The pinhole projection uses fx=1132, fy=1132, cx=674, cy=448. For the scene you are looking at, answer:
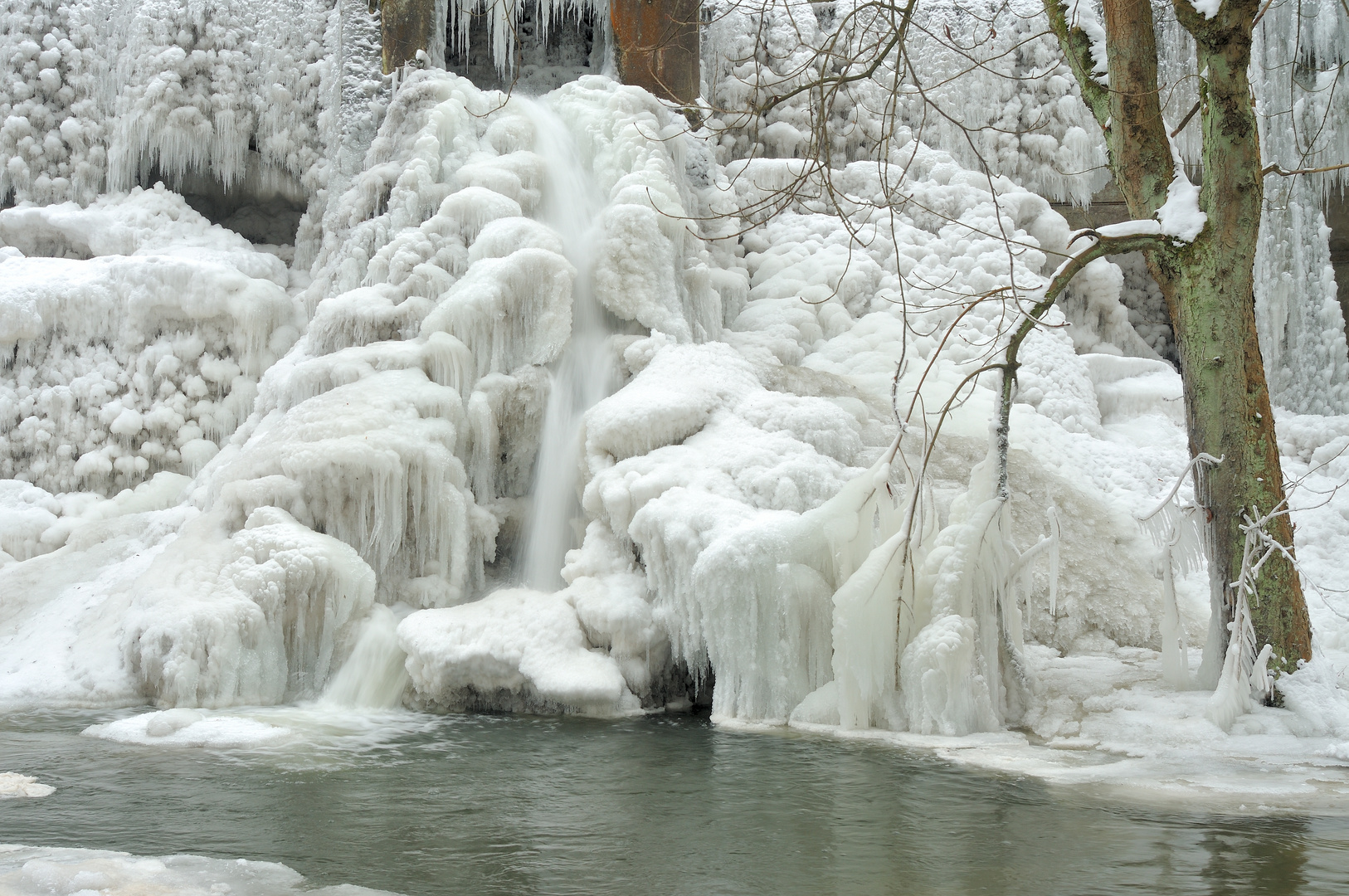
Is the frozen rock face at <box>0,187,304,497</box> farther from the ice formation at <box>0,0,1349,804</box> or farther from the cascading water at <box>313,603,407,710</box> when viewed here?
the cascading water at <box>313,603,407,710</box>

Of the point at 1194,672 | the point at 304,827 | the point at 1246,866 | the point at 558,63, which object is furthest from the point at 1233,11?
the point at 558,63

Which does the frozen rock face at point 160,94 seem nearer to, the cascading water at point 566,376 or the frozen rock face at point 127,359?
the frozen rock face at point 127,359

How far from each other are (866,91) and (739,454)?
747 cm

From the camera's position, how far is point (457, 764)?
5449 millimetres

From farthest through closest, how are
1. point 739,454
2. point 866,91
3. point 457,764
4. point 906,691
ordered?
1. point 866,91
2. point 739,454
3. point 906,691
4. point 457,764

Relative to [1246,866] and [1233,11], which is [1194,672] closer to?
[1246,866]

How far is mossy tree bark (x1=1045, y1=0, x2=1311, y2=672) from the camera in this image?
5672mm

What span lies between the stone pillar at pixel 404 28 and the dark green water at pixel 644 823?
27.1ft

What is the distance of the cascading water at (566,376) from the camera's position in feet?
27.4

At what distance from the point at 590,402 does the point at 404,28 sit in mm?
5376

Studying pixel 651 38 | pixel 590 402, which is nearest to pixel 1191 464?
pixel 590 402

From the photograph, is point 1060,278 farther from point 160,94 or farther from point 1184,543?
point 160,94

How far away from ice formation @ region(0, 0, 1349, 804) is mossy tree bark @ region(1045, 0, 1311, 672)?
7.3 inches

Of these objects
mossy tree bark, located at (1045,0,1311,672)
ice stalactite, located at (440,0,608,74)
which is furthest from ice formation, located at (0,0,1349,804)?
ice stalactite, located at (440,0,608,74)
